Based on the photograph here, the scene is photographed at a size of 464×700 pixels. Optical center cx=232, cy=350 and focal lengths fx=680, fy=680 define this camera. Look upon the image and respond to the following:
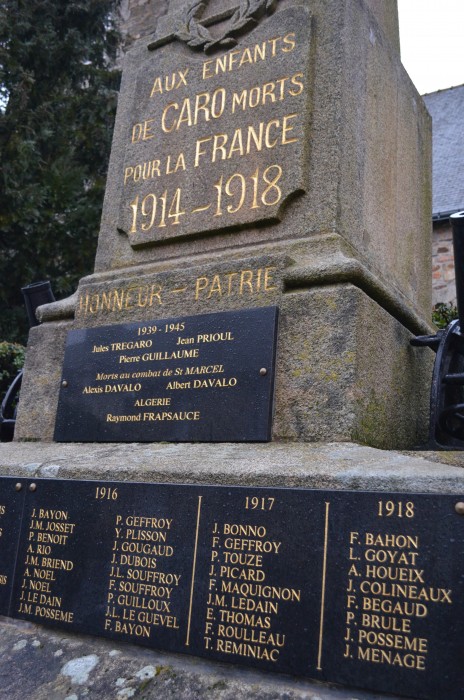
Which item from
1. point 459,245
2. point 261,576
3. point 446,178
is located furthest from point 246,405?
point 446,178

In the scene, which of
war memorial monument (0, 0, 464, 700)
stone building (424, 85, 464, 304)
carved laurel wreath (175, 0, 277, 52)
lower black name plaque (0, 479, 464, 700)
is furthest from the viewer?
stone building (424, 85, 464, 304)

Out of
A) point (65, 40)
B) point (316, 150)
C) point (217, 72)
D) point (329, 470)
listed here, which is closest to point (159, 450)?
point (329, 470)

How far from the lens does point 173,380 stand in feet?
10.1

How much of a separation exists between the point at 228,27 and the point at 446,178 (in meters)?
10.7

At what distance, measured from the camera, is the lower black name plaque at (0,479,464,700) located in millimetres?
1928

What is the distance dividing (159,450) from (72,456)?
0.43 meters

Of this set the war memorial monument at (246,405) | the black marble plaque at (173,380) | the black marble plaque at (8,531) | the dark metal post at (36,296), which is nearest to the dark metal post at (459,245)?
the war memorial monument at (246,405)

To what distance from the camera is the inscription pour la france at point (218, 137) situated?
3.30 metres

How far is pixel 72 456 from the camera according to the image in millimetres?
3008

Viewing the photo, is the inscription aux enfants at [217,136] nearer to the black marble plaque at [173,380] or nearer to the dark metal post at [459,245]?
the black marble plaque at [173,380]

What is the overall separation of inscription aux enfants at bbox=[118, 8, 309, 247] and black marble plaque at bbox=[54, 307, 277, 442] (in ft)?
1.97

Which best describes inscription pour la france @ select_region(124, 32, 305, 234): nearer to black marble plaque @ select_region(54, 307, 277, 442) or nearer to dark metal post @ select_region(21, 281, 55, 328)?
black marble plaque @ select_region(54, 307, 277, 442)

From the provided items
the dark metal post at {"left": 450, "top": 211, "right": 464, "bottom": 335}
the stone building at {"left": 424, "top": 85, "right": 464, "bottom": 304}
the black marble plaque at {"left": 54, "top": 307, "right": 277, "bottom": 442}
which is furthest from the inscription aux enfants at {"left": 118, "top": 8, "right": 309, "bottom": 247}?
the stone building at {"left": 424, "top": 85, "right": 464, "bottom": 304}

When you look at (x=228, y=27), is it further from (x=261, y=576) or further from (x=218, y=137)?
(x=261, y=576)
